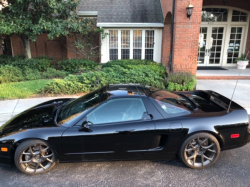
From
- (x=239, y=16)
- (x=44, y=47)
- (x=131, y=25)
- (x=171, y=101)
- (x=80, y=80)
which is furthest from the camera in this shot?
(x=44, y=47)

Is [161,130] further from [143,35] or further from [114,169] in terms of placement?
[143,35]

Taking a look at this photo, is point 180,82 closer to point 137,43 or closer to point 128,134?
point 137,43

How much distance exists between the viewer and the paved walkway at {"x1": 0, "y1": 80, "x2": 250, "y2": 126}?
5.64m

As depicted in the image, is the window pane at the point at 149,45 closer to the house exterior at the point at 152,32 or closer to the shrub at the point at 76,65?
the house exterior at the point at 152,32

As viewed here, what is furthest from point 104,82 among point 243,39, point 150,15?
point 243,39

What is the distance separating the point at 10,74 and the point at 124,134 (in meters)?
7.18

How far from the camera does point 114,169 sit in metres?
3.23

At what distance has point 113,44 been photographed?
1142cm

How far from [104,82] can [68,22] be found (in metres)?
3.77

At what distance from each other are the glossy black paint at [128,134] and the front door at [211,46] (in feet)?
32.9

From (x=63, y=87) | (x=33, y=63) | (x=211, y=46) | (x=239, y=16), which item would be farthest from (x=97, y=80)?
(x=239, y=16)

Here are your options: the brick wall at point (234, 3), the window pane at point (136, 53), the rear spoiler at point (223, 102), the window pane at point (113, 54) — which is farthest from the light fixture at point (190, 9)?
the brick wall at point (234, 3)

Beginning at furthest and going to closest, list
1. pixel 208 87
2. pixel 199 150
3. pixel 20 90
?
pixel 208 87, pixel 20 90, pixel 199 150

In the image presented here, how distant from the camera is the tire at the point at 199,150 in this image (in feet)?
10.3
